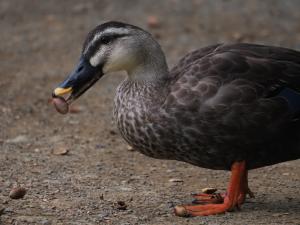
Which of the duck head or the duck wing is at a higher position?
the duck head

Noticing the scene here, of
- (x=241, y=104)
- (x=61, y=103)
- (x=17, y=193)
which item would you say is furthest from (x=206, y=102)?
(x=17, y=193)

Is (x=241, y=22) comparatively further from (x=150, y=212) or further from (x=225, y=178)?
(x=150, y=212)

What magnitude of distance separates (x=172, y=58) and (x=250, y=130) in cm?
490

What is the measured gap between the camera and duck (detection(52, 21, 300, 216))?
5527 mm

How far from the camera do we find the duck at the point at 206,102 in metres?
5.53

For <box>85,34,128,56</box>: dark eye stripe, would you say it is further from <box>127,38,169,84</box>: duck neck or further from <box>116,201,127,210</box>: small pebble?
<box>116,201,127,210</box>: small pebble

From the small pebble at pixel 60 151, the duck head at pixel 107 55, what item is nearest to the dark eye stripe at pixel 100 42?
the duck head at pixel 107 55

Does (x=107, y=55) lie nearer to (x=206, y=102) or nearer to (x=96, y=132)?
(x=206, y=102)

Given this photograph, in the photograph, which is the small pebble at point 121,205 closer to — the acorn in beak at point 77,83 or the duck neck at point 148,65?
the acorn in beak at point 77,83

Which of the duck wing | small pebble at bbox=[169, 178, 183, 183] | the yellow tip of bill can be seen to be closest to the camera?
the duck wing

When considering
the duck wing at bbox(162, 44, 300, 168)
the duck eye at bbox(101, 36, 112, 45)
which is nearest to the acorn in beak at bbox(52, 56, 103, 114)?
the duck eye at bbox(101, 36, 112, 45)

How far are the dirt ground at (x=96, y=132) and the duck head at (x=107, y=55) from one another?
2.72ft

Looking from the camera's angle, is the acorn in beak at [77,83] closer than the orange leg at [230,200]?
No

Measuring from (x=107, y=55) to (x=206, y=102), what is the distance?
0.85 metres
